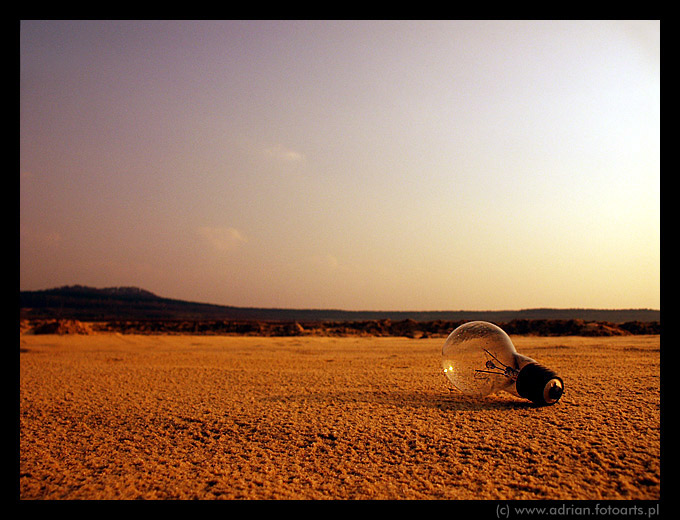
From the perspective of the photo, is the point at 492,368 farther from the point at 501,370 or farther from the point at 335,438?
the point at 335,438

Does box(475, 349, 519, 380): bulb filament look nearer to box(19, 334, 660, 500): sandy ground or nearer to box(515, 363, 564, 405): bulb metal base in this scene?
box(515, 363, 564, 405): bulb metal base

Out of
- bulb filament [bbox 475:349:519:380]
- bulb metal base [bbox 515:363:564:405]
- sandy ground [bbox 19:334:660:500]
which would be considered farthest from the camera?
bulb filament [bbox 475:349:519:380]

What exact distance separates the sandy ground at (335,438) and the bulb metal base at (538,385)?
0.15 metres

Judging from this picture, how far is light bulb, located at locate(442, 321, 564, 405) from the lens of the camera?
5539 mm

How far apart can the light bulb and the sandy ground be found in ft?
0.75

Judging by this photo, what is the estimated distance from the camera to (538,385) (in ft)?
17.9

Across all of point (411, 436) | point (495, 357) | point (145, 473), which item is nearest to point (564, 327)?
point (495, 357)

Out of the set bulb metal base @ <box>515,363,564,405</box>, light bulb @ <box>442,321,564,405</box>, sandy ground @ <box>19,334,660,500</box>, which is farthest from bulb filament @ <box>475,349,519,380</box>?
sandy ground @ <box>19,334,660,500</box>

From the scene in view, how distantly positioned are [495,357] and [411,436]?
1.71 meters

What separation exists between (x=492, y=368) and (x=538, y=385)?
0.57 metres

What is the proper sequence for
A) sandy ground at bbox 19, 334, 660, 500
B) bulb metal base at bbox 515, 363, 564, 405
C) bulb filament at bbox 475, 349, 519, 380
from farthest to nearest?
bulb filament at bbox 475, 349, 519, 380 < bulb metal base at bbox 515, 363, 564, 405 < sandy ground at bbox 19, 334, 660, 500
